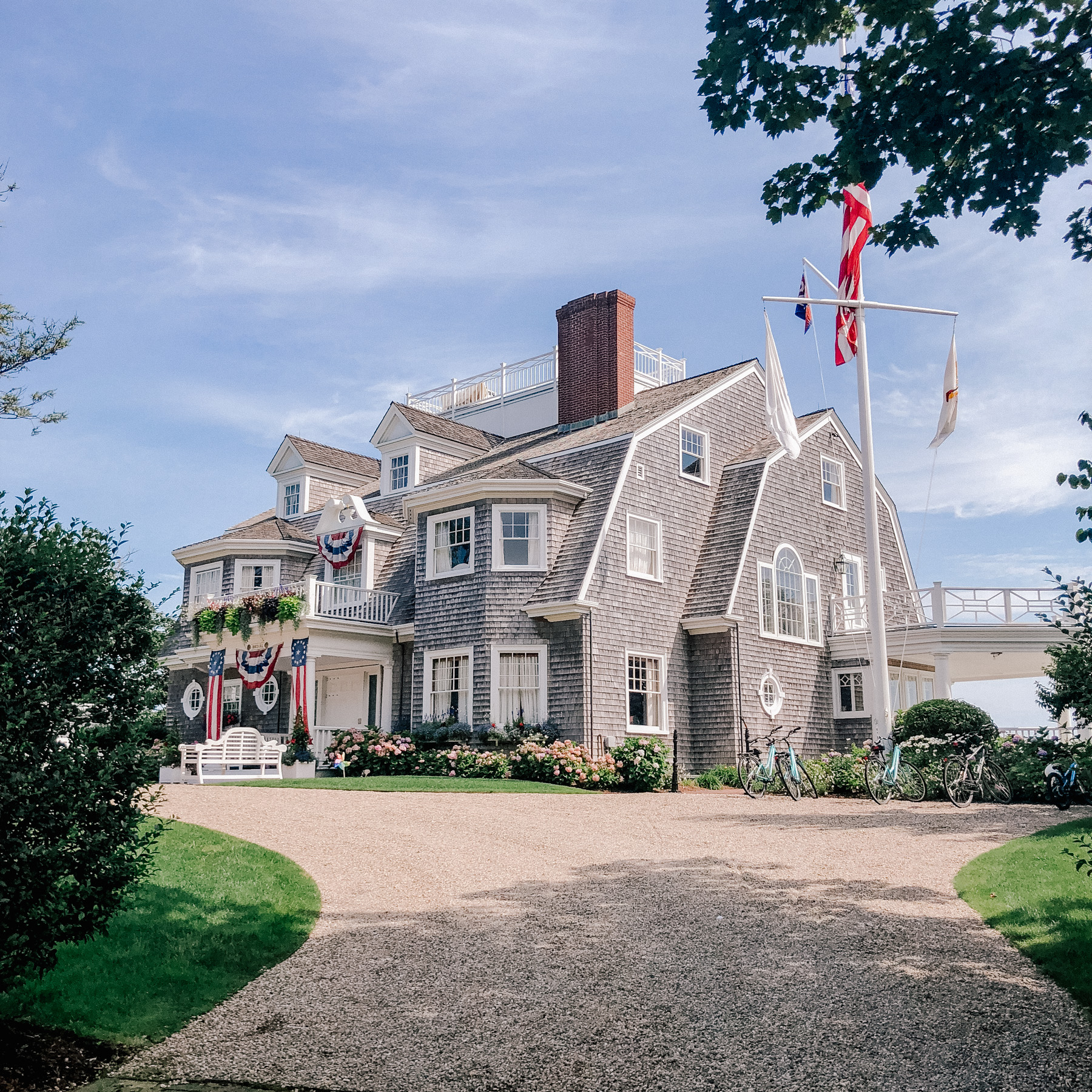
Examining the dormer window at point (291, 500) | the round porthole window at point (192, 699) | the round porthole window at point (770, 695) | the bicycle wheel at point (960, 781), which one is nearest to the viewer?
the bicycle wheel at point (960, 781)

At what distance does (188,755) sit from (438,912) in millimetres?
15692

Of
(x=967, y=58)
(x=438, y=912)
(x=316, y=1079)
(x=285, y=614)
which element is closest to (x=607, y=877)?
(x=438, y=912)

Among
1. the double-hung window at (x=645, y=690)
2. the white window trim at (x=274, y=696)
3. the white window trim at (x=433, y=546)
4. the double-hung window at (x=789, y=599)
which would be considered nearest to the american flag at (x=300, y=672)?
the white window trim at (x=274, y=696)

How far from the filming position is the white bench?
2009cm

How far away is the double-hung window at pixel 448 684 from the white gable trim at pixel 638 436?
3078 millimetres

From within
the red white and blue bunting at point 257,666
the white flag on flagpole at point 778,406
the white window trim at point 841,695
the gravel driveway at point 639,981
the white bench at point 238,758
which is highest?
the white flag on flagpole at point 778,406

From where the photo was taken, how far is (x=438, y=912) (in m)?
8.36

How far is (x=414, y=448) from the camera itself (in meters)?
26.8

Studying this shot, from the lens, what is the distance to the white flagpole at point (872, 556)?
1859cm

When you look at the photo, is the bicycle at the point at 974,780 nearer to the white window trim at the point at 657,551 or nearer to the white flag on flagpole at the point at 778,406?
the white flag on flagpole at the point at 778,406

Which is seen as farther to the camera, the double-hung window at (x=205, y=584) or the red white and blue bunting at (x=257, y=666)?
the double-hung window at (x=205, y=584)

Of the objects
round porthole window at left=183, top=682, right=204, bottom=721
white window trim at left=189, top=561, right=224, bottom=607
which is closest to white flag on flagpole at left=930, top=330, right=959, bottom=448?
white window trim at left=189, top=561, right=224, bottom=607

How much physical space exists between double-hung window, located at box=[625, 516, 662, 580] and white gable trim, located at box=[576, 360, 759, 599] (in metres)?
0.73

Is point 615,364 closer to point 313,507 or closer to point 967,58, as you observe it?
point 313,507
